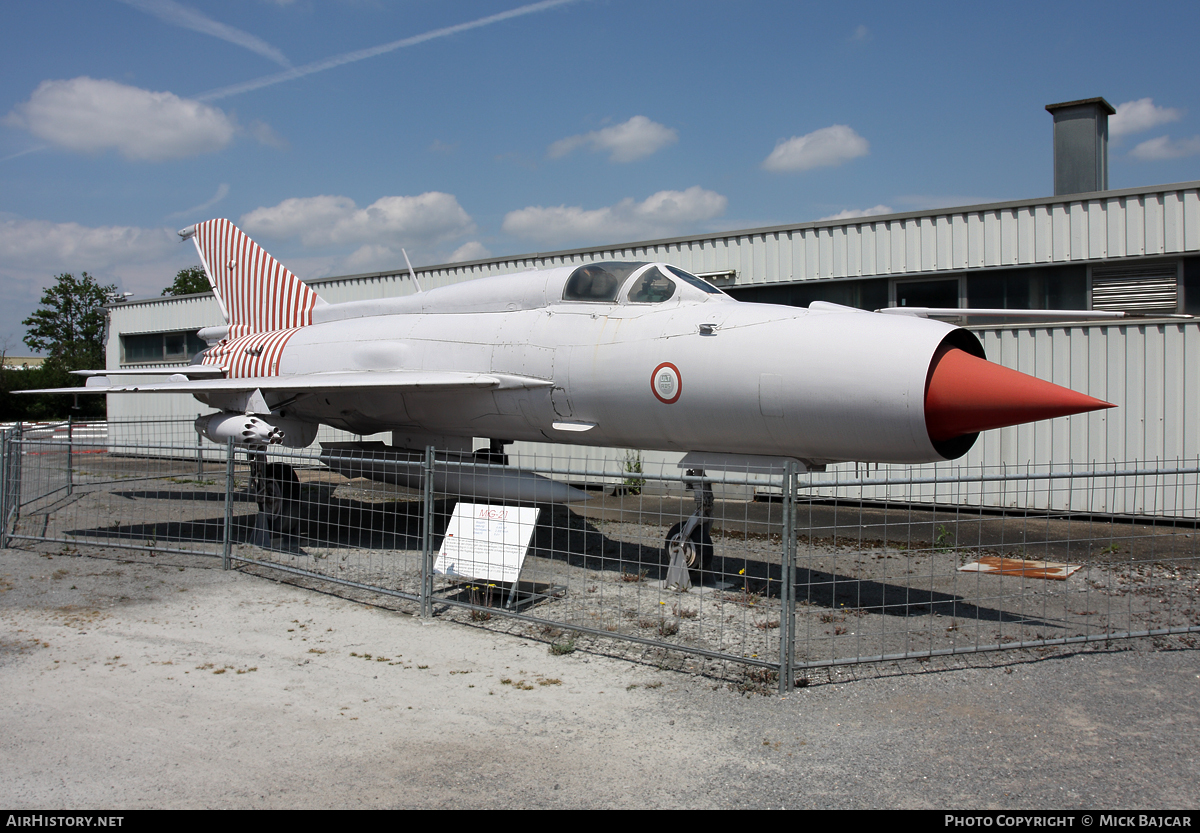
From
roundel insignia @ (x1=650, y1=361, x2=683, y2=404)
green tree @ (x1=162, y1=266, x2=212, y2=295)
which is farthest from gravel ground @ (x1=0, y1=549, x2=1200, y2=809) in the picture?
green tree @ (x1=162, y1=266, x2=212, y2=295)

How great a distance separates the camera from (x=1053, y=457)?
1109 cm

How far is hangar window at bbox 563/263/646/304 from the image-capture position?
7617mm

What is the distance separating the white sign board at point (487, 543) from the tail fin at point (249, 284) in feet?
22.3

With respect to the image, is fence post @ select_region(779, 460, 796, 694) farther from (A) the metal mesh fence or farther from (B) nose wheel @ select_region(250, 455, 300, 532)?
(B) nose wheel @ select_region(250, 455, 300, 532)

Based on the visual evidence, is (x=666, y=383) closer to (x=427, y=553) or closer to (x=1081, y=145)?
(x=427, y=553)

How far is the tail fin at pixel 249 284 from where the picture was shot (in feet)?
39.9

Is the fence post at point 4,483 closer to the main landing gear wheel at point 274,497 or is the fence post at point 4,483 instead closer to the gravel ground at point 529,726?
the main landing gear wheel at point 274,497

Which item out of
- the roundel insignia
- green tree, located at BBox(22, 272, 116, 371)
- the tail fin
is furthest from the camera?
green tree, located at BBox(22, 272, 116, 371)

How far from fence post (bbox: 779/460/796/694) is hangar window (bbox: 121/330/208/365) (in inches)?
866

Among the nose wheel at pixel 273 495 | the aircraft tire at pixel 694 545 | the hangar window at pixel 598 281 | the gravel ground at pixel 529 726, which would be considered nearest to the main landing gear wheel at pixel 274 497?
the nose wheel at pixel 273 495

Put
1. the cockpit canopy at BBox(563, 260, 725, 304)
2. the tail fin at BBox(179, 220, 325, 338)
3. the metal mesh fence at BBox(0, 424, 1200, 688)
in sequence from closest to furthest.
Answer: the metal mesh fence at BBox(0, 424, 1200, 688) < the cockpit canopy at BBox(563, 260, 725, 304) < the tail fin at BBox(179, 220, 325, 338)

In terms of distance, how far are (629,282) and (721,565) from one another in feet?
9.65

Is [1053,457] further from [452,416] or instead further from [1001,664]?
[452,416]

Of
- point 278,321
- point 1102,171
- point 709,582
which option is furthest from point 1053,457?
point 278,321
